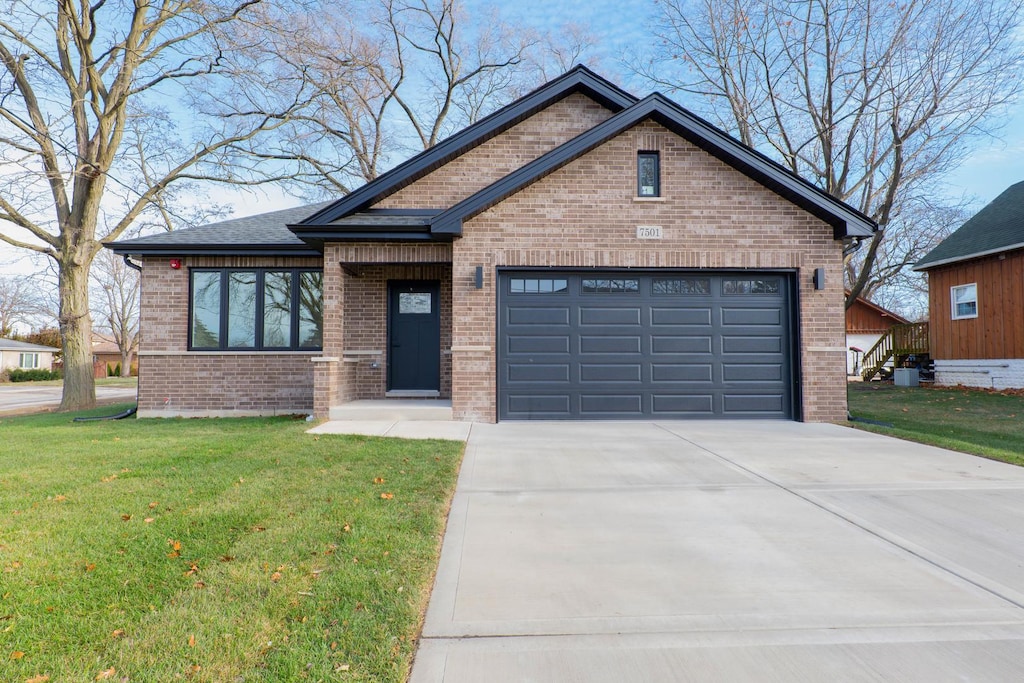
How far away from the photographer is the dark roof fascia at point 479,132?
396 inches

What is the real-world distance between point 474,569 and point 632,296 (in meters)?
7.10

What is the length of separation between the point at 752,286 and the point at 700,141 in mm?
2715

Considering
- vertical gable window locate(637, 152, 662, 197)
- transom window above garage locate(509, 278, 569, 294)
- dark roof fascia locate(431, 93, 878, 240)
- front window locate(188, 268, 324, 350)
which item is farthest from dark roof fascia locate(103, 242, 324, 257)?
vertical gable window locate(637, 152, 662, 197)

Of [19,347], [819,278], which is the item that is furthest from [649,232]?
[19,347]

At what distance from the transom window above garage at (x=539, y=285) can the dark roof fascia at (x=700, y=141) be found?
1.36m

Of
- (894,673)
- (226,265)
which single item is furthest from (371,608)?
(226,265)

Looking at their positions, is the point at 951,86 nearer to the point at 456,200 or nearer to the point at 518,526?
the point at 456,200

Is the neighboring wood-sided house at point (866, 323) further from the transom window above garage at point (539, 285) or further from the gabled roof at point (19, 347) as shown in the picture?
the gabled roof at point (19, 347)

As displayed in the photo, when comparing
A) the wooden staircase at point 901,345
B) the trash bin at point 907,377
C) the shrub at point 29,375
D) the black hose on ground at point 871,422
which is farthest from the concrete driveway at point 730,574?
the shrub at point 29,375

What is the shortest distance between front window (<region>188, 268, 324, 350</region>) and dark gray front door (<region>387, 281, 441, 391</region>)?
154 centimetres

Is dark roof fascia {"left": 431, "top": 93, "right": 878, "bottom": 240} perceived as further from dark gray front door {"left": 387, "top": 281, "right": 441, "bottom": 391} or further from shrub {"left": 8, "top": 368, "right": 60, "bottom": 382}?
shrub {"left": 8, "top": 368, "right": 60, "bottom": 382}

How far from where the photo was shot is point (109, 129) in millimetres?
14797

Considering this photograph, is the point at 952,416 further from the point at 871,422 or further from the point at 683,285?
the point at 683,285

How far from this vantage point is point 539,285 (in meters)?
9.62
